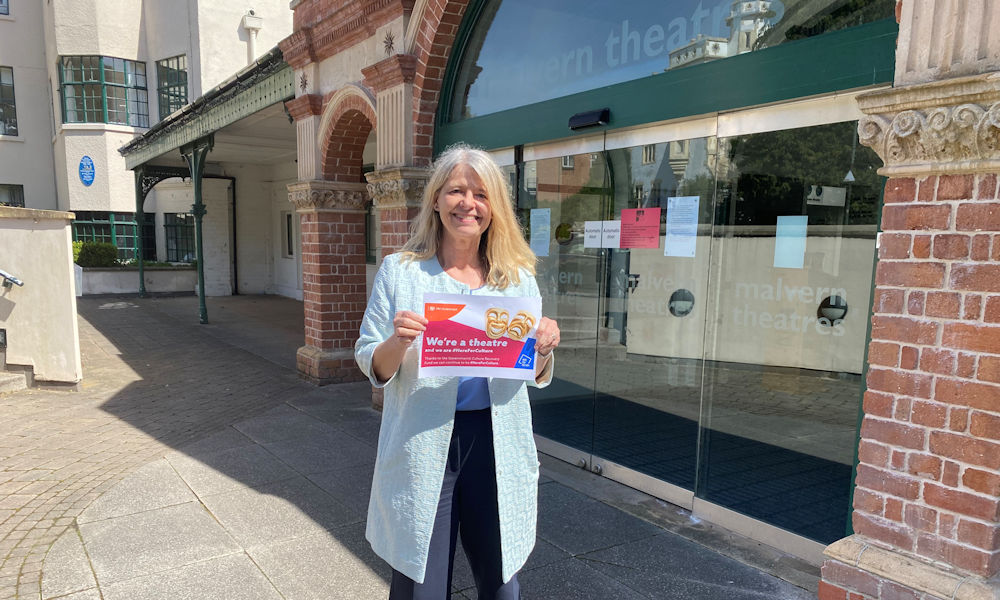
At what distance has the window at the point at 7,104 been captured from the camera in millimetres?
22297

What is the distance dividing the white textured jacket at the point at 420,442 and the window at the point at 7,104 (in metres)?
27.3

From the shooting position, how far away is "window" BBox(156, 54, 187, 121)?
20828mm

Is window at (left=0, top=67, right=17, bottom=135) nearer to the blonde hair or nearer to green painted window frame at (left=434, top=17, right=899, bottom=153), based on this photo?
green painted window frame at (left=434, top=17, right=899, bottom=153)

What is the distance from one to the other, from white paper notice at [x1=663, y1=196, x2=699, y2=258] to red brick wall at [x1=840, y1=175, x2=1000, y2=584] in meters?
1.69

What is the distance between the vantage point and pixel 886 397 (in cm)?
246

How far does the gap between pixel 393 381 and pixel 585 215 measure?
3329 mm

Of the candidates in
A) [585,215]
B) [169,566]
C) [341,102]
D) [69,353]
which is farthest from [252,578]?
[69,353]

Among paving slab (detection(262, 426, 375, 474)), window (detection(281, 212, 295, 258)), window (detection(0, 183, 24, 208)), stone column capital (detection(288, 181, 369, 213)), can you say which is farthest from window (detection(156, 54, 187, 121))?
paving slab (detection(262, 426, 375, 474))

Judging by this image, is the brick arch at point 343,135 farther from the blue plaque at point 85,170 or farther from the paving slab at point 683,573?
the blue plaque at point 85,170

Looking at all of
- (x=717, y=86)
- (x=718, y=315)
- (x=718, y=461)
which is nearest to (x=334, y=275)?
(x=718, y=315)

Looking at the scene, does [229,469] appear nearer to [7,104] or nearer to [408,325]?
[408,325]

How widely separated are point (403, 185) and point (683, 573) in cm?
402

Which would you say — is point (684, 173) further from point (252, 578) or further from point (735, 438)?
point (252, 578)

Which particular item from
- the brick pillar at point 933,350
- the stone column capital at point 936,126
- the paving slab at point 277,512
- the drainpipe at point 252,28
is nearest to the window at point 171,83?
the drainpipe at point 252,28
